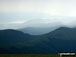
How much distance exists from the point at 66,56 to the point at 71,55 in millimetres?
1679

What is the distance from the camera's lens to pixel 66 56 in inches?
3009

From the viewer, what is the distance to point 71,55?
252 ft

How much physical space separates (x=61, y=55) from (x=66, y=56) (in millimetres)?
1939

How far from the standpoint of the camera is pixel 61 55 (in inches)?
2970

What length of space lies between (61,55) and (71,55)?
11.6 ft
